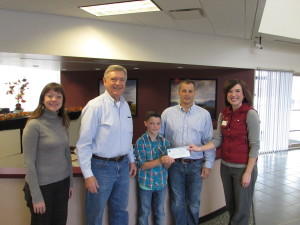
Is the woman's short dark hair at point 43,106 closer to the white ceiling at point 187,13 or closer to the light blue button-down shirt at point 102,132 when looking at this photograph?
the light blue button-down shirt at point 102,132

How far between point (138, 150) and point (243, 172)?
0.93m

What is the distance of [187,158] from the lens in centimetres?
244

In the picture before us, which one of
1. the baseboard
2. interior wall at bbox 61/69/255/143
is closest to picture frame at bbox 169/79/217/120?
interior wall at bbox 61/69/255/143

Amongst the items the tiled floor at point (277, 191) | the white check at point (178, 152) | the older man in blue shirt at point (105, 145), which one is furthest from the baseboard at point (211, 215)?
the older man in blue shirt at point (105, 145)

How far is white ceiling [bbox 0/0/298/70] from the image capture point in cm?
346

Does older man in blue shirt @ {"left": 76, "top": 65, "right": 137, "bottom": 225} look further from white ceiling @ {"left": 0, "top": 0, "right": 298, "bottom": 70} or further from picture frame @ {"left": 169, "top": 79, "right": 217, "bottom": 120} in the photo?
picture frame @ {"left": 169, "top": 79, "right": 217, "bottom": 120}

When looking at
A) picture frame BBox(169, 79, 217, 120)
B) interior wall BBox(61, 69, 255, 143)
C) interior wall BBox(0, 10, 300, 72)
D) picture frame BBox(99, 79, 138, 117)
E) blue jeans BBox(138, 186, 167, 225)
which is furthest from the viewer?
picture frame BBox(99, 79, 138, 117)

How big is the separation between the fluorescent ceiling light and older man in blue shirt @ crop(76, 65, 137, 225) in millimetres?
1856

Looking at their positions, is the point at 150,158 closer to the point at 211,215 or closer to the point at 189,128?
the point at 189,128

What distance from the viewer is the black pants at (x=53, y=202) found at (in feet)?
6.04

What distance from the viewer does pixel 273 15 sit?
18.3 ft

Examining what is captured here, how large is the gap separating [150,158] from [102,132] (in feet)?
1.84

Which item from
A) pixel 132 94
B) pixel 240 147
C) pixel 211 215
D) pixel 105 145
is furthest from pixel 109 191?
pixel 132 94

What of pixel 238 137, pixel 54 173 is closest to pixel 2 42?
pixel 54 173
